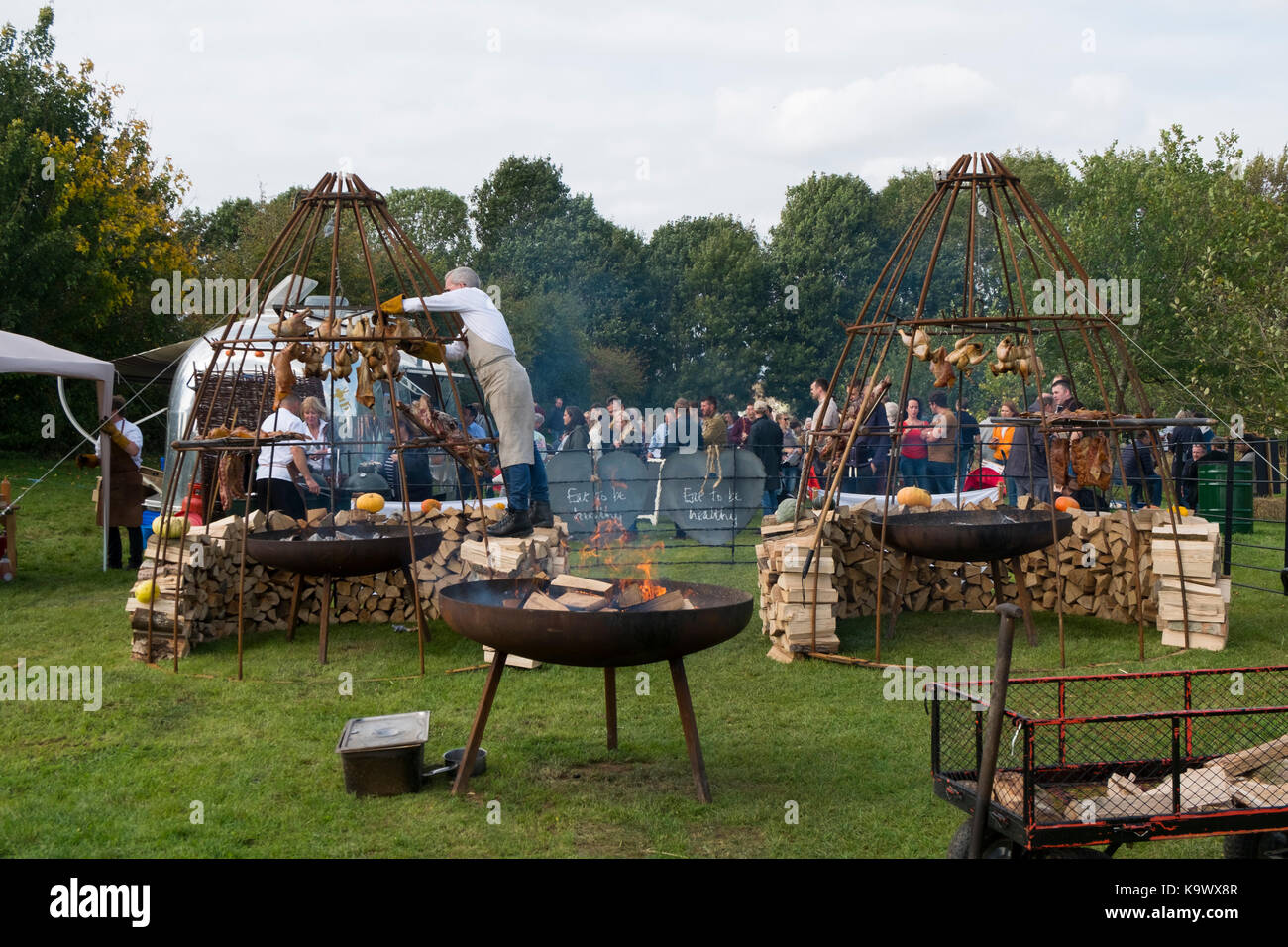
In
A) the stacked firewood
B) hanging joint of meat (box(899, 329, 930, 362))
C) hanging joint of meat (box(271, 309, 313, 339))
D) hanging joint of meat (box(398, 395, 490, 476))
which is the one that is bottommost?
the stacked firewood

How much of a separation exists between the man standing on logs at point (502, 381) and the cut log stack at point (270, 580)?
318 mm

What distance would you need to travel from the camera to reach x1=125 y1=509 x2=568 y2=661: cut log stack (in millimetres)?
7691

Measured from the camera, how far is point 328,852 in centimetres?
428

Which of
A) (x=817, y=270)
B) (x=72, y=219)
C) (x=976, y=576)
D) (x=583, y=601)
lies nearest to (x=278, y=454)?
(x=583, y=601)

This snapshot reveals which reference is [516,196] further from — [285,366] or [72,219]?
[285,366]

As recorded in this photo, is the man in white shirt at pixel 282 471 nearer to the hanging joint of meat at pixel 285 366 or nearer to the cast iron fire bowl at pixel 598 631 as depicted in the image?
the hanging joint of meat at pixel 285 366

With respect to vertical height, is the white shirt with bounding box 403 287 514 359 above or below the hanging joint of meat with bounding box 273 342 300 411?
above

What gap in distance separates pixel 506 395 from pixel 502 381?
0.10m

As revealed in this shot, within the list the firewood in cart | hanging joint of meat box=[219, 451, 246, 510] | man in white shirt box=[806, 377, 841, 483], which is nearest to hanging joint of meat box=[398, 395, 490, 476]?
hanging joint of meat box=[219, 451, 246, 510]

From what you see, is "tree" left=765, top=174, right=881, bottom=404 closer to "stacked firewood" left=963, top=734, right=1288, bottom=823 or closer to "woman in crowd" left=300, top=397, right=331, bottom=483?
"woman in crowd" left=300, top=397, right=331, bottom=483

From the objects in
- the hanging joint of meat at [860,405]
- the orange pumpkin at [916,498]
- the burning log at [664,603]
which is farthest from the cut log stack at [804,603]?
the burning log at [664,603]

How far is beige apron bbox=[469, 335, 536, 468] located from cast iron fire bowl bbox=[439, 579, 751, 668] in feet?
9.66

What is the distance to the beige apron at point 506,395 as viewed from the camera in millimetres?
7629

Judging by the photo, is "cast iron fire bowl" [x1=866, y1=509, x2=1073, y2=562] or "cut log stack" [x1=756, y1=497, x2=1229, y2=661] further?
"cut log stack" [x1=756, y1=497, x2=1229, y2=661]
